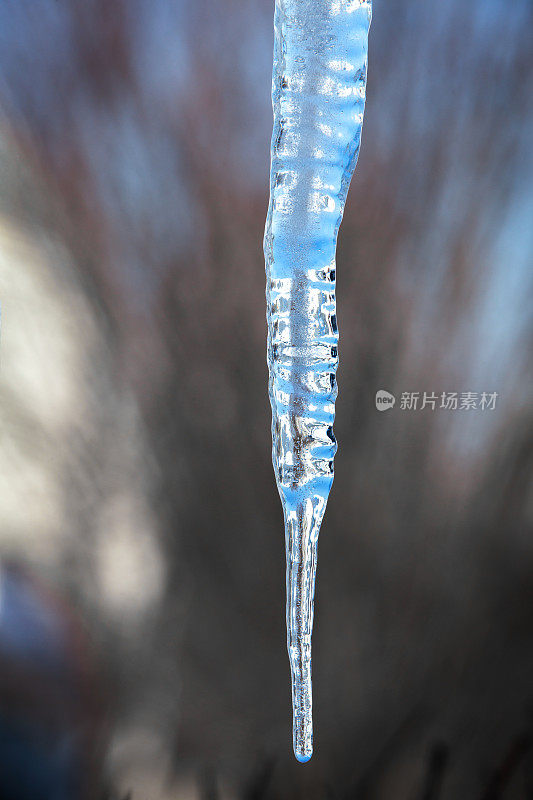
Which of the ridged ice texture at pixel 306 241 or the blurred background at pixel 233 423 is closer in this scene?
the ridged ice texture at pixel 306 241

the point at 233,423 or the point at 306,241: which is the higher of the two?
the point at 306,241

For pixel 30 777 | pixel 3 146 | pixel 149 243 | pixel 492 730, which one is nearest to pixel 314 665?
pixel 492 730

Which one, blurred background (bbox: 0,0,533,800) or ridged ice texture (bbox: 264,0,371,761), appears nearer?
ridged ice texture (bbox: 264,0,371,761)

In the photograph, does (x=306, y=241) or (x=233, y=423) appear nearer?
(x=306, y=241)

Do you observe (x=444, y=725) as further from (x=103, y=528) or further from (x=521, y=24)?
(x=521, y=24)
